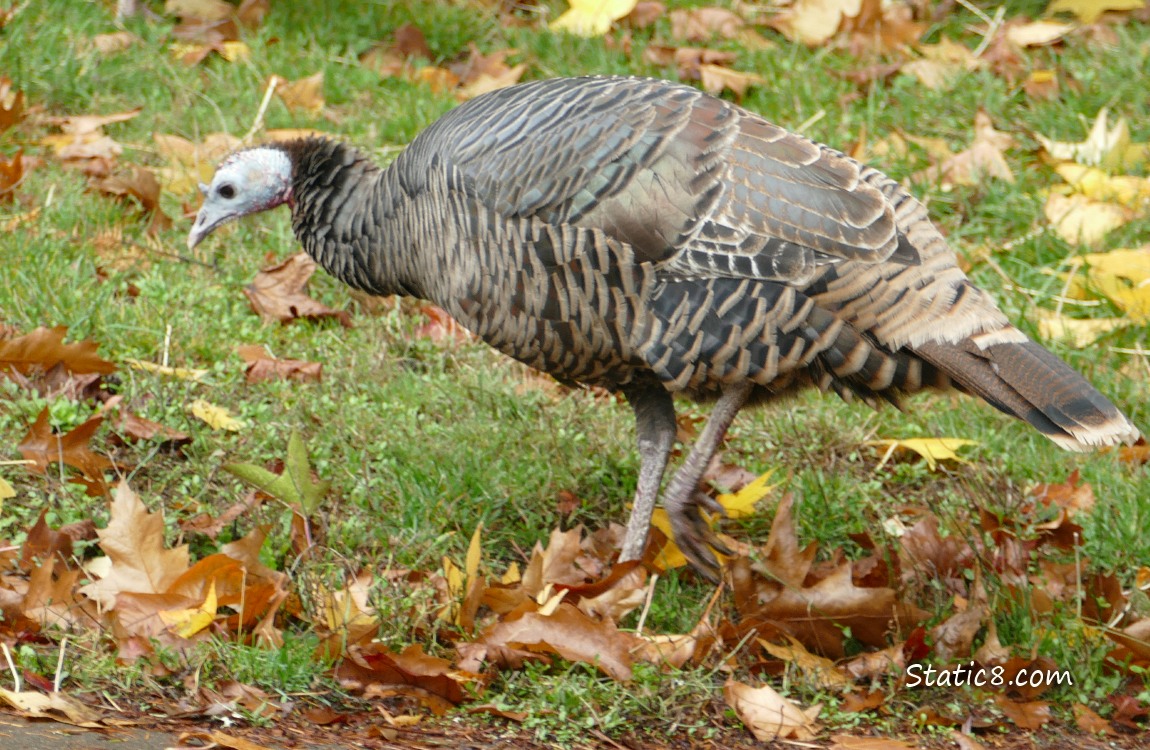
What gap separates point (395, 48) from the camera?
6793 millimetres

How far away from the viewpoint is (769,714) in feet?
10.2

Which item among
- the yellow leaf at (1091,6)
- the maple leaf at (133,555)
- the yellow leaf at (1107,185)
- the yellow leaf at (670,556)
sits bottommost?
the yellow leaf at (670,556)

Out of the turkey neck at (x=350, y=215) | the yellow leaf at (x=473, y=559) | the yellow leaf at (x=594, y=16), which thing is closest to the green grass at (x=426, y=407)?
the yellow leaf at (x=473, y=559)

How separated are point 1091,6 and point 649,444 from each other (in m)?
4.54

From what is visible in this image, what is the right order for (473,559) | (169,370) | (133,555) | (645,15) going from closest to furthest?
(133,555)
(473,559)
(169,370)
(645,15)

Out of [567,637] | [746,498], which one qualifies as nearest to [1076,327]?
[746,498]

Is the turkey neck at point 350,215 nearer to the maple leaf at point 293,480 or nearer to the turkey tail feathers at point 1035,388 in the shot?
the maple leaf at point 293,480

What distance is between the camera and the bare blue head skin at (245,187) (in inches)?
168

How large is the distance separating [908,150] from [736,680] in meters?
3.30

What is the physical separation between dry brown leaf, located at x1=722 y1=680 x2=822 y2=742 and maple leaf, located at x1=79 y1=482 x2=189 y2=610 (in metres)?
1.38

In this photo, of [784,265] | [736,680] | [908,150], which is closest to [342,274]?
Result: [784,265]

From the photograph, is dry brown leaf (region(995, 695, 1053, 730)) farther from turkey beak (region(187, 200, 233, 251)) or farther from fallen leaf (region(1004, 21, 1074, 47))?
fallen leaf (region(1004, 21, 1074, 47))

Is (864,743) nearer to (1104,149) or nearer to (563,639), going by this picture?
(563,639)

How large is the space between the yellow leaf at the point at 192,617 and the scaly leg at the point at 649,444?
1.15m
